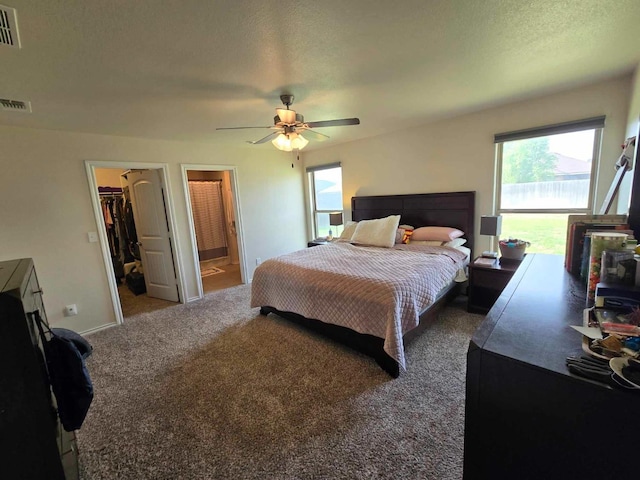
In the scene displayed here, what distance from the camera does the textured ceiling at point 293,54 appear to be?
1.38 meters

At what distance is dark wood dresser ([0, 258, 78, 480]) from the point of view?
0.93m

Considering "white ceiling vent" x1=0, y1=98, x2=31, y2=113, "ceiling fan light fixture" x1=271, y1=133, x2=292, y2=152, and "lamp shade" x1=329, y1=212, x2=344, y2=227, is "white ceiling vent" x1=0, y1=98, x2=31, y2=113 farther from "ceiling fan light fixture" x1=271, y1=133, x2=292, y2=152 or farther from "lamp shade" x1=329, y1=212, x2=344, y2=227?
"lamp shade" x1=329, y1=212, x2=344, y2=227

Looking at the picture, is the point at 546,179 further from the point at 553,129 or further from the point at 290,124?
the point at 290,124

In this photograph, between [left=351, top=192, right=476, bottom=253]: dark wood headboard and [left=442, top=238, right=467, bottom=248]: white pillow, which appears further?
[left=351, top=192, right=476, bottom=253]: dark wood headboard

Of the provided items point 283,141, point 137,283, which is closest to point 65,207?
point 137,283

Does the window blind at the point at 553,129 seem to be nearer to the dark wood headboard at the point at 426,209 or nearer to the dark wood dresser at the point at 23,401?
the dark wood headboard at the point at 426,209

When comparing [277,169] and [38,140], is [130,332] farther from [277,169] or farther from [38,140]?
[277,169]

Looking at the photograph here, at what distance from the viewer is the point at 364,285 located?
7.38ft

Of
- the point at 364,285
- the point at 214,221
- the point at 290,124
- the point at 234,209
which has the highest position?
the point at 290,124

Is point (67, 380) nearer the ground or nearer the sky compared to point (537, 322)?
nearer the ground

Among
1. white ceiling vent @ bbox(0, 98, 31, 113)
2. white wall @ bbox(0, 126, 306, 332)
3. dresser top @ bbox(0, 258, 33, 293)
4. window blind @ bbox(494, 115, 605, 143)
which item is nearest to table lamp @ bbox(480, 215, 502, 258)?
window blind @ bbox(494, 115, 605, 143)

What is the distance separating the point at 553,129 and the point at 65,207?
538cm

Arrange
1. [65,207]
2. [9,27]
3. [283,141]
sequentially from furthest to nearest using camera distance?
[65,207] < [283,141] < [9,27]

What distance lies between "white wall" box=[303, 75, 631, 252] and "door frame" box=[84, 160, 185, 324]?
2688 millimetres
